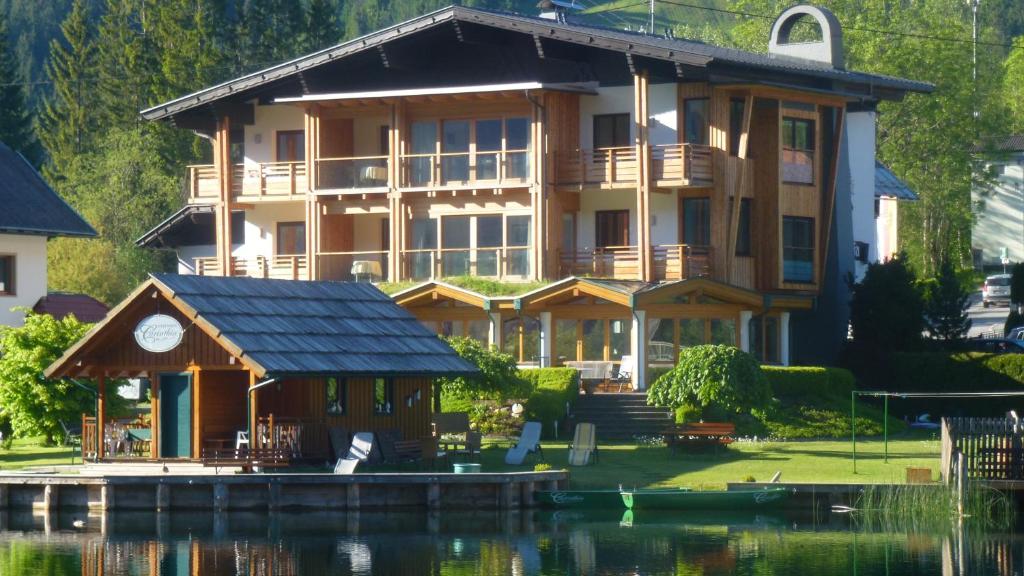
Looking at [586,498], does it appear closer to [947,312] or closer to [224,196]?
[947,312]

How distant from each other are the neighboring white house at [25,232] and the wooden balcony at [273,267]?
20.1ft

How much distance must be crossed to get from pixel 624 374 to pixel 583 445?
10.7 m

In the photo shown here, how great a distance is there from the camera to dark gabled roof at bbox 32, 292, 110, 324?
64.6m

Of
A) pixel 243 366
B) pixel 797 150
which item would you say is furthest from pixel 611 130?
pixel 243 366

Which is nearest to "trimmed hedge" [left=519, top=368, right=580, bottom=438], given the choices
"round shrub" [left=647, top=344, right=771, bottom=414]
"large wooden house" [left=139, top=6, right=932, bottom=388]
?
"large wooden house" [left=139, top=6, right=932, bottom=388]

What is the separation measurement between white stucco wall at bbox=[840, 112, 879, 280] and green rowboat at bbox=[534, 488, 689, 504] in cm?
2556

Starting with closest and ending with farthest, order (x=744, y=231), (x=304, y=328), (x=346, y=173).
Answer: (x=304, y=328), (x=744, y=231), (x=346, y=173)

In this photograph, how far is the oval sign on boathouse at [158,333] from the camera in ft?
141

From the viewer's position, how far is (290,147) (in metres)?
64.9

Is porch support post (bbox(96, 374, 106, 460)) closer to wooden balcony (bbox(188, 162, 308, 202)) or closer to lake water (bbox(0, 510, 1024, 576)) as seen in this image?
lake water (bbox(0, 510, 1024, 576))

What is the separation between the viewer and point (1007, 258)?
103500mm

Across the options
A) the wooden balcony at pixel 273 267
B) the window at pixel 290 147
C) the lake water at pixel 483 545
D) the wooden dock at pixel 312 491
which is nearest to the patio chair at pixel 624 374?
the wooden balcony at pixel 273 267

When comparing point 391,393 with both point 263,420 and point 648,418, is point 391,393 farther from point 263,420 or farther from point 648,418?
point 648,418

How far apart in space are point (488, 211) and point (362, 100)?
17.1 ft
